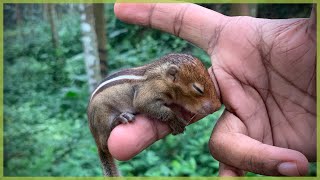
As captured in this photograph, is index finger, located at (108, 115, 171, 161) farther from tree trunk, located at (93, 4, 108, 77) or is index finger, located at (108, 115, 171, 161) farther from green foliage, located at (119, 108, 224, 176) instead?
tree trunk, located at (93, 4, 108, 77)

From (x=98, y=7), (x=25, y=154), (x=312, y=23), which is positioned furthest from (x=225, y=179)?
(x=98, y=7)

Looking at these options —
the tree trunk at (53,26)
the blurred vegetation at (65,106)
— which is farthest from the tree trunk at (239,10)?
the tree trunk at (53,26)

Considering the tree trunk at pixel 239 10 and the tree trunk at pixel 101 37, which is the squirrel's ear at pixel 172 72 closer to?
the tree trunk at pixel 239 10

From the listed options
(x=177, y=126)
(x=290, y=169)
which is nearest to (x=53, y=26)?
(x=177, y=126)

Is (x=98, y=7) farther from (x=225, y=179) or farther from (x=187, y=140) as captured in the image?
(x=225, y=179)

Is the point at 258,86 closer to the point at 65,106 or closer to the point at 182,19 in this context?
the point at 182,19
